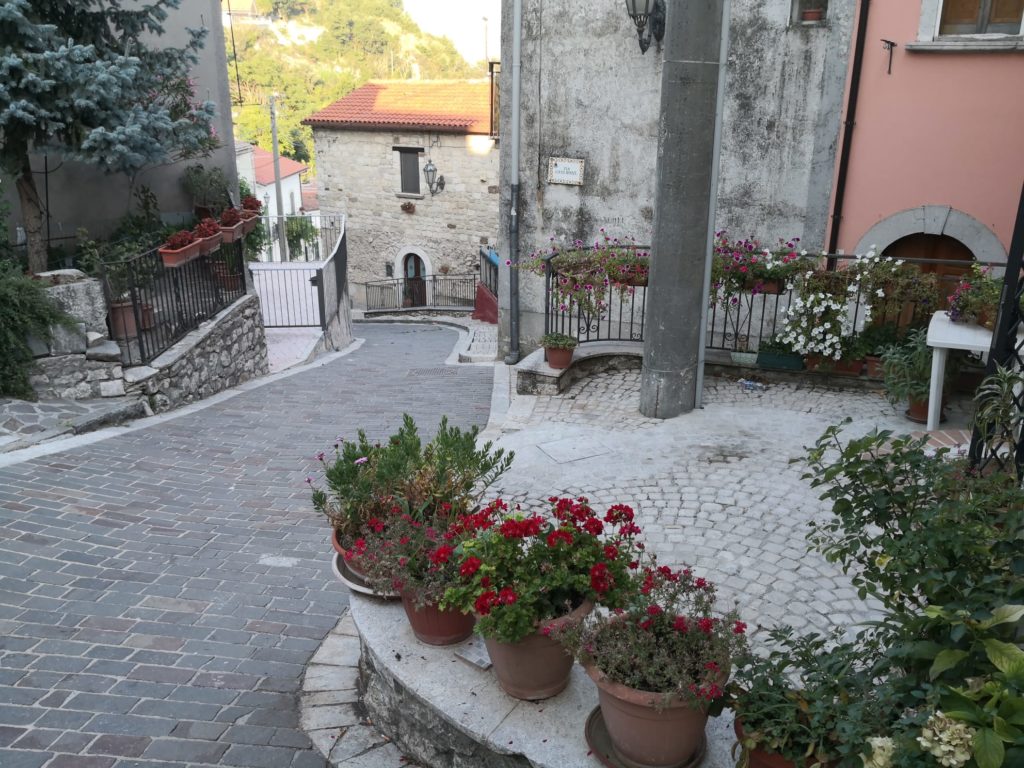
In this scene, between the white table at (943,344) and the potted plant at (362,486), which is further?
the white table at (943,344)

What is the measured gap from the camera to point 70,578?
4.65m

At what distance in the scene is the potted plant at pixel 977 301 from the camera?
19.8 ft

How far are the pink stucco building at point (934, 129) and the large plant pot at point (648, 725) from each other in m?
6.85

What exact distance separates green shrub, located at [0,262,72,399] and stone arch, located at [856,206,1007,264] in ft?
26.3

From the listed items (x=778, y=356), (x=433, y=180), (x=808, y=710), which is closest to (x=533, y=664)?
(x=808, y=710)

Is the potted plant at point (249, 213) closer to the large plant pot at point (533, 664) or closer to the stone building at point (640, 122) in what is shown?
the stone building at point (640, 122)

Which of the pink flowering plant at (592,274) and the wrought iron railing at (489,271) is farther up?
the pink flowering plant at (592,274)

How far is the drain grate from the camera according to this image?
11.1m

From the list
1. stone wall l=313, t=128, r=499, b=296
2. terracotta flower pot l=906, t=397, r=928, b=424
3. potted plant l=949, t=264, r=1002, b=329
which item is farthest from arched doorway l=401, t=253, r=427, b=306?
potted plant l=949, t=264, r=1002, b=329

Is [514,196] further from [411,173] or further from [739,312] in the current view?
[411,173]

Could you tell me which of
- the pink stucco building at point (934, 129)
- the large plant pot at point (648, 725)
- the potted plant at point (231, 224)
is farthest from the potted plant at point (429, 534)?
the potted plant at point (231, 224)

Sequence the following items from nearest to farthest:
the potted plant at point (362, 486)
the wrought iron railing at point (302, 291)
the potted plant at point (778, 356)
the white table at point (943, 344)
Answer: the potted plant at point (362, 486) → the white table at point (943, 344) → the potted plant at point (778, 356) → the wrought iron railing at point (302, 291)

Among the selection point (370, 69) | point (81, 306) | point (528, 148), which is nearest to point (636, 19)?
point (528, 148)

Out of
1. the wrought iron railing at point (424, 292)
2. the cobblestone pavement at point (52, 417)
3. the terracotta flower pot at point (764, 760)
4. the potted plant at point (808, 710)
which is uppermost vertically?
the potted plant at point (808, 710)
